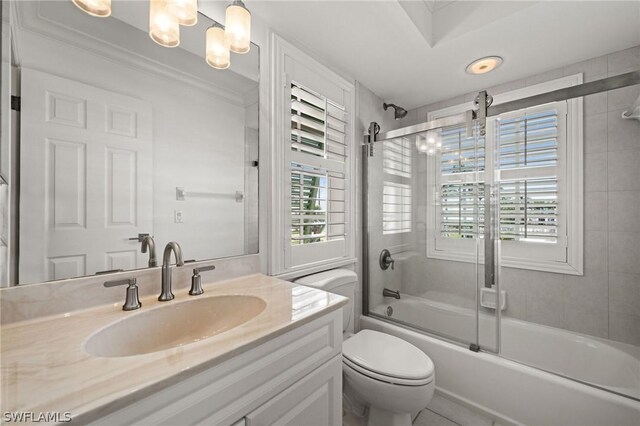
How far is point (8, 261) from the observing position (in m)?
0.75

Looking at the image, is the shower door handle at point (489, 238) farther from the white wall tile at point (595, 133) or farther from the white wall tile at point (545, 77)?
the white wall tile at point (545, 77)

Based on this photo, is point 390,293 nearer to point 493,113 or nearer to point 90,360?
point 493,113

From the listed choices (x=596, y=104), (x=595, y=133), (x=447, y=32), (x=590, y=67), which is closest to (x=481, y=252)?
(x=595, y=133)

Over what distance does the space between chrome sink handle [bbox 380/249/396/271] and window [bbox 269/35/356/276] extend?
26 cm

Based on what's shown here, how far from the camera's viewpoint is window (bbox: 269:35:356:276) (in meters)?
1.41

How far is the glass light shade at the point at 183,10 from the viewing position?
0.94 meters

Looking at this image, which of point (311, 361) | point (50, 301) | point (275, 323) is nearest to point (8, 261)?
point (50, 301)

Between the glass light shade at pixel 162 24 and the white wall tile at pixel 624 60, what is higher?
the white wall tile at pixel 624 60

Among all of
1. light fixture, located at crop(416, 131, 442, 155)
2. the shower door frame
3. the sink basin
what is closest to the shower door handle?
the shower door frame

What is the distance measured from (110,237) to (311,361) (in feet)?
2.70

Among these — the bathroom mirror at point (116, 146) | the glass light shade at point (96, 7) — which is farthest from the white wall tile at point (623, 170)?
the glass light shade at point (96, 7)

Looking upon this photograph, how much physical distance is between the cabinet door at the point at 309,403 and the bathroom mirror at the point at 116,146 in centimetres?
65

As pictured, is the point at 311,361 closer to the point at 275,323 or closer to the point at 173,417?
the point at 275,323

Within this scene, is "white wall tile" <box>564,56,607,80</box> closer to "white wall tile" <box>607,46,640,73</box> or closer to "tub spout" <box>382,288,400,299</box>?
"white wall tile" <box>607,46,640,73</box>
